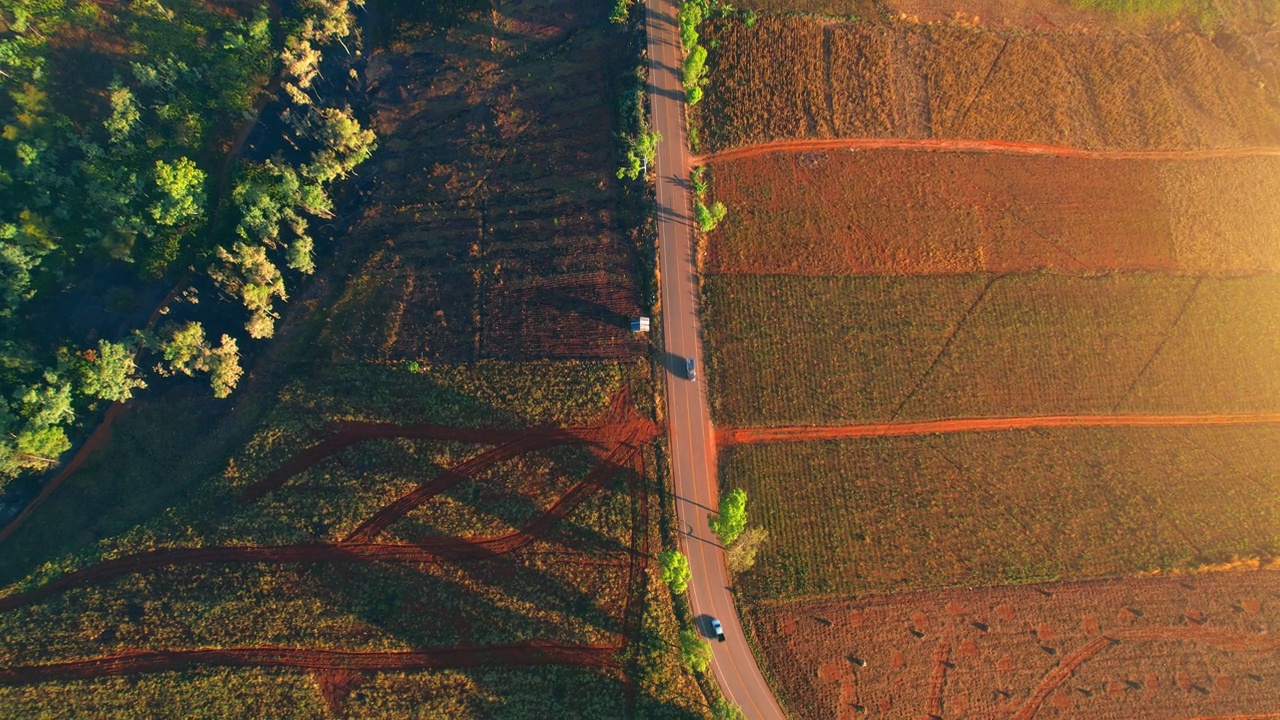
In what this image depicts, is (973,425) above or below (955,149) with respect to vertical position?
below

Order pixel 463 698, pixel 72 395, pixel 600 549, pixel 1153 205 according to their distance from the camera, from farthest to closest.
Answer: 1. pixel 1153 205
2. pixel 72 395
3. pixel 600 549
4. pixel 463 698

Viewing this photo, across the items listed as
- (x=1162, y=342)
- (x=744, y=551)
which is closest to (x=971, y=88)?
(x=1162, y=342)

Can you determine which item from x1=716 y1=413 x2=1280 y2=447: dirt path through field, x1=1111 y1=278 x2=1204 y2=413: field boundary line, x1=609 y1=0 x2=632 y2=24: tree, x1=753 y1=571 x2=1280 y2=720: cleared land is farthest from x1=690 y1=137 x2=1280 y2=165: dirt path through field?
x1=753 y1=571 x2=1280 y2=720: cleared land

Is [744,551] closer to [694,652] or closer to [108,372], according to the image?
[694,652]

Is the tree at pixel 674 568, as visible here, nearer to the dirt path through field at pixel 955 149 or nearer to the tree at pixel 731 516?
the tree at pixel 731 516

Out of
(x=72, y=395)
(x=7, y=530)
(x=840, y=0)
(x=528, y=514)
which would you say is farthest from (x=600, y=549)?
(x=840, y=0)

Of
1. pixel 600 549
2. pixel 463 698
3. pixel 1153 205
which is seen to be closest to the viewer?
pixel 463 698

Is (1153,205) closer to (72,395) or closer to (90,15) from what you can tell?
(72,395)
